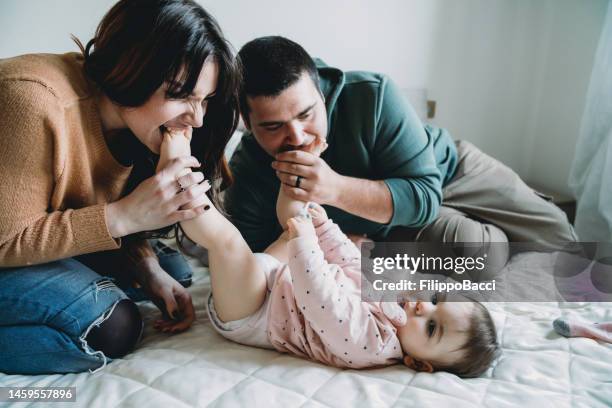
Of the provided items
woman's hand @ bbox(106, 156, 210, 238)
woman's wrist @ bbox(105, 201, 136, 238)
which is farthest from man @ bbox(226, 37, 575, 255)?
woman's wrist @ bbox(105, 201, 136, 238)

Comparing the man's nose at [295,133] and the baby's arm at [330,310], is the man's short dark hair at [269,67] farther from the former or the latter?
the baby's arm at [330,310]

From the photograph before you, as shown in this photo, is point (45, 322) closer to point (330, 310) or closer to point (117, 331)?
point (117, 331)

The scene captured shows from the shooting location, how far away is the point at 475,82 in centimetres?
225

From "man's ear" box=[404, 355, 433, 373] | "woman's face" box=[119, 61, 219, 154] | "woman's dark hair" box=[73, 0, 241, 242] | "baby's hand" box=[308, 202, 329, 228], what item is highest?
"woman's dark hair" box=[73, 0, 241, 242]

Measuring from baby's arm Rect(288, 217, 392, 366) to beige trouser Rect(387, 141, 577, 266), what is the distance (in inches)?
21.4

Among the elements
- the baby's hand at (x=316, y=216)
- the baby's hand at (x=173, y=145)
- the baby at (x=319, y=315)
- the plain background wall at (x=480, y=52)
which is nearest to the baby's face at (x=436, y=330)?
the baby at (x=319, y=315)

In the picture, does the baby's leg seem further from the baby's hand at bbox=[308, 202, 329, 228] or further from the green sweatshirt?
the green sweatshirt

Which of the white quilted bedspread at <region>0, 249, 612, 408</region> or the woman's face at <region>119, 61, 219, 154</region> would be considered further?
the woman's face at <region>119, 61, 219, 154</region>

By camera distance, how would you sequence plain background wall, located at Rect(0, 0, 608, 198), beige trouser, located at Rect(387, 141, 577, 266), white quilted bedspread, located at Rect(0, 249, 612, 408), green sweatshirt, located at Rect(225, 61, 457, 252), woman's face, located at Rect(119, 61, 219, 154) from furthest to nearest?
plain background wall, located at Rect(0, 0, 608, 198)
beige trouser, located at Rect(387, 141, 577, 266)
green sweatshirt, located at Rect(225, 61, 457, 252)
woman's face, located at Rect(119, 61, 219, 154)
white quilted bedspread, located at Rect(0, 249, 612, 408)

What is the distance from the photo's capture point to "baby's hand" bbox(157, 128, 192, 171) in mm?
923

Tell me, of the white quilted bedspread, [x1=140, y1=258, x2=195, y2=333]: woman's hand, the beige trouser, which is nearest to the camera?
the white quilted bedspread

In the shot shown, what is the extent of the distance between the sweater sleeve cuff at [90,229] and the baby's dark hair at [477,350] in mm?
675

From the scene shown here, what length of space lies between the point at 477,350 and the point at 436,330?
0.26 ft

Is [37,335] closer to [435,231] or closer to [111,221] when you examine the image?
[111,221]
